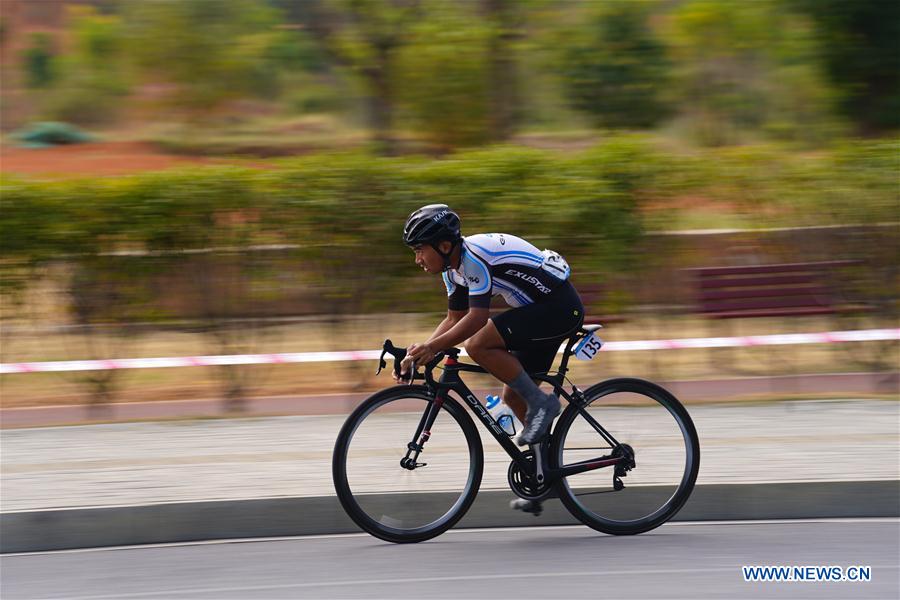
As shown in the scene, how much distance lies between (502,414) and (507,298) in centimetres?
57

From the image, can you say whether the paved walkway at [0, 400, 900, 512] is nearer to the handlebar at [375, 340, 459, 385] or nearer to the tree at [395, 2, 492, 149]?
the handlebar at [375, 340, 459, 385]

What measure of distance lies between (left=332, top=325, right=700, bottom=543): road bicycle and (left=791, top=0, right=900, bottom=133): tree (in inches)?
568

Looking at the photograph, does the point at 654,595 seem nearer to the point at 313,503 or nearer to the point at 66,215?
the point at 313,503

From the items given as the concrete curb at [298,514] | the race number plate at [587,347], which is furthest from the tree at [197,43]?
the race number plate at [587,347]

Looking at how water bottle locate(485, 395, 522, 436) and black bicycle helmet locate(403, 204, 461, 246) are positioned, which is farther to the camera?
water bottle locate(485, 395, 522, 436)

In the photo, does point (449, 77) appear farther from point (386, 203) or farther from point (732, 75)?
point (732, 75)

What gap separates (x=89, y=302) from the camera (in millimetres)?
9391

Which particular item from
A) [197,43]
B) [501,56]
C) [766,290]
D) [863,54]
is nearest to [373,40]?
[501,56]

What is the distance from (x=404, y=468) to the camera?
5.60 metres

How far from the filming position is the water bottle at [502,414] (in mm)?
5539

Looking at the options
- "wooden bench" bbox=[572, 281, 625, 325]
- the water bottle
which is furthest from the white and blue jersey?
"wooden bench" bbox=[572, 281, 625, 325]

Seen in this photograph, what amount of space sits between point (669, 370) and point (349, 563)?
5.01 m

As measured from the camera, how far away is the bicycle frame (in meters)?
5.51

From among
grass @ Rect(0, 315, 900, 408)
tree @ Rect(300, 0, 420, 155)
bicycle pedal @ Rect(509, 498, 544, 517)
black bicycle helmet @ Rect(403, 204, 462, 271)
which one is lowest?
grass @ Rect(0, 315, 900, 408)
